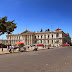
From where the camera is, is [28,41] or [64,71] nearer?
→ [64,71]

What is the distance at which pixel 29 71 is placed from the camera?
6375mm

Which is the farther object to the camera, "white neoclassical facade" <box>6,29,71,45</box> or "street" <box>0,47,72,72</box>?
"white neoclassical facade" <box>6,29,71,45</box>

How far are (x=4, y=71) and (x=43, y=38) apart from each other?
83.0 metres

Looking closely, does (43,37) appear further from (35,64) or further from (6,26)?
(35,64)

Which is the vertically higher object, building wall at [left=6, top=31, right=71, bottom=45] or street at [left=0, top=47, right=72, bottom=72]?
building wall at [left=6, top=31, right=71, bottom=45]

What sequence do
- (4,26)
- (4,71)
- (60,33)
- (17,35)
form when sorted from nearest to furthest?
(4,71) → (4,26) → (60,33) → (17,35)

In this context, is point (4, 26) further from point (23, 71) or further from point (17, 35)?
point (17, 35)

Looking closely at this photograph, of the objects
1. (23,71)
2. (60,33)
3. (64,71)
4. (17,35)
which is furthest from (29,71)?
(17,35)

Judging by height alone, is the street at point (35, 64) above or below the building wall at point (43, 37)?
below

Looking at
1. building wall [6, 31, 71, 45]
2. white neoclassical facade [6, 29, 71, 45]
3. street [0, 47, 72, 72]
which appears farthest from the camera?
white neoclassical facade [6, 29, 71, 45]

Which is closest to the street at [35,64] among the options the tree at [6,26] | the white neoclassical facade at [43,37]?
the tree at [6,26]

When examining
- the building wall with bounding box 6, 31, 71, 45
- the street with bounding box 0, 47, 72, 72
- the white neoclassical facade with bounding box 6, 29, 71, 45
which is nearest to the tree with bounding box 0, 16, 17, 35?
the street with bounding box 0, 47, 72, 72

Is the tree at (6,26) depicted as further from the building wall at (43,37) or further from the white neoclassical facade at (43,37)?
the white neoclassical facade at (43,37)

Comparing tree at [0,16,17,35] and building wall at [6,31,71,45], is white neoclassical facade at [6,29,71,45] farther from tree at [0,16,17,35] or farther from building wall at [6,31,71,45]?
tree at [0,16,17,35]
